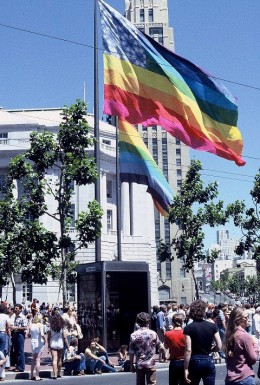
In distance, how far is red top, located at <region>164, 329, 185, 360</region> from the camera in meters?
9.38

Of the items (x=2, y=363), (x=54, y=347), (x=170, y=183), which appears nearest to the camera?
(x=2, y=363)

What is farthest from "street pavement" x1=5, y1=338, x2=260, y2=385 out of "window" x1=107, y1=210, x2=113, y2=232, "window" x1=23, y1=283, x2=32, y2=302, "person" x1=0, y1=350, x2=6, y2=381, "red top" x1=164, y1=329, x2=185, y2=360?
"window" x1=107, y1=210, x2=113, y2=232

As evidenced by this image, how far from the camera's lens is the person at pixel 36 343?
1655 centimetres

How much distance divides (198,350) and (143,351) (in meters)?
1.50

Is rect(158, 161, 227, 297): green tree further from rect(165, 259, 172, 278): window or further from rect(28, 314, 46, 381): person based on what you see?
rect(165, 259, 172, 278): window

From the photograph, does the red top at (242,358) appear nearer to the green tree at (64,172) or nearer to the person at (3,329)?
the person at (3,329)

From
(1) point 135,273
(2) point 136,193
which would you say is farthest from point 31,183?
(2) point 136,193

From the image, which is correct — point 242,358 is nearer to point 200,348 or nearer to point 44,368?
point 200,348

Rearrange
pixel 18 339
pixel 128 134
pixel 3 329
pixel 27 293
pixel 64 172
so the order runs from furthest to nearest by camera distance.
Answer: pixel 27 293, pixel 128 134, pixel 64 172, pixel 18 339, pixel 3 329

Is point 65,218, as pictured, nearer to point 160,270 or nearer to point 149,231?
point 149,231

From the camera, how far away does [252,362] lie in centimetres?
720

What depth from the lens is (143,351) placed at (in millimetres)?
9688

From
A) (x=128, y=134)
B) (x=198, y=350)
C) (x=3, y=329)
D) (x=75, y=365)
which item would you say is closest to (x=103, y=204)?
(x=128, y=134)

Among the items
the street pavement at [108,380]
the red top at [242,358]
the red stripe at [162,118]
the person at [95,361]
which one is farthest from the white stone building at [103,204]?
the red top at [242,358]
